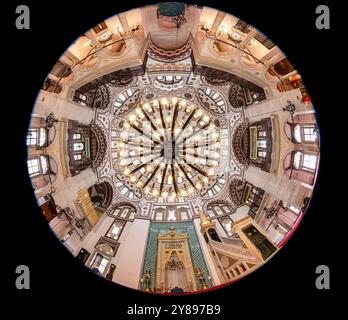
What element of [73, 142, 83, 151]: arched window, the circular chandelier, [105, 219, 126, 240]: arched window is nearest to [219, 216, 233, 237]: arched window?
the circular chandelier

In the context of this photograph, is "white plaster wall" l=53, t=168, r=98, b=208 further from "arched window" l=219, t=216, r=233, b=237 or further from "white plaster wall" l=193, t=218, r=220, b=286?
"arched window" l=219, t=216, r=233, b=237

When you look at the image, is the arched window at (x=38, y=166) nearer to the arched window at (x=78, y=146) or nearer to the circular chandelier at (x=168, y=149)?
the arched window at (x=78, y=146)

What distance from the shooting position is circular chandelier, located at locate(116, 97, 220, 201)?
27.9 feet

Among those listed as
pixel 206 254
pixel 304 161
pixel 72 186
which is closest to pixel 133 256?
pixel 206 254

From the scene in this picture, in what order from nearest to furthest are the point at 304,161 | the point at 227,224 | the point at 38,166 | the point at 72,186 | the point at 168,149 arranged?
1. the point at 38,166
2. the point at 304,161
3. the point at 72,186
4. the point at 227,224
5. the point at 168,149

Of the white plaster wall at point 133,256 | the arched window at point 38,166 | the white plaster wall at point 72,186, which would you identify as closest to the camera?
the arched window at point 38,166

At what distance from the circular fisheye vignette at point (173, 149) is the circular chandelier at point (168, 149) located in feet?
0.15

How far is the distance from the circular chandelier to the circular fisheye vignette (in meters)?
0.04

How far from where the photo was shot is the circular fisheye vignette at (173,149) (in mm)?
5145

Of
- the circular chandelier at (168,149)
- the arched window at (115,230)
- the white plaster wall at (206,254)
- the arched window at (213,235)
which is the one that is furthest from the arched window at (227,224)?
the arched window at (115,230)

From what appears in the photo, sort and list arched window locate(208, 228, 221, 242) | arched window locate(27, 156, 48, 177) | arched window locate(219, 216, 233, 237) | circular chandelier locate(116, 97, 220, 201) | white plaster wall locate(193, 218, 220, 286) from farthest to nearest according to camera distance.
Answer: circular chandelier locate(116, 97, 220, 201)
arched window locate(208, 228, 221, 242)
arched window locate(219, 216, 233, 237)
white plaster wall locate(193, 218, 220, 286)
arched window locate(27, 156, 48, 177)

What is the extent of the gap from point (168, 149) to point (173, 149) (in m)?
0.18

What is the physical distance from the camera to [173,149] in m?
8.94

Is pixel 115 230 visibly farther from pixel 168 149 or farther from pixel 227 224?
pixel 227 224
